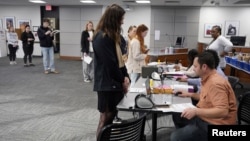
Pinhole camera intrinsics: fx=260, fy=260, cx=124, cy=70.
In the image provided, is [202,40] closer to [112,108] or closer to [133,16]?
[133,16]

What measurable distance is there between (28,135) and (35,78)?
3.93 m

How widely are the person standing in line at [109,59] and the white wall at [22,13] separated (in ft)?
33.7

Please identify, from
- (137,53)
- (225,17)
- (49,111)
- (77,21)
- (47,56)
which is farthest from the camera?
(77,21)

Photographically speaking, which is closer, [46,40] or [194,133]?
[194,133]

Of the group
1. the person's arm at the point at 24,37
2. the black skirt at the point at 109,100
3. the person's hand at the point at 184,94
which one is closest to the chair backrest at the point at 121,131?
the black skirt at the point at 109,100

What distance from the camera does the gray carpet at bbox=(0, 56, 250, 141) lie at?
342 cm

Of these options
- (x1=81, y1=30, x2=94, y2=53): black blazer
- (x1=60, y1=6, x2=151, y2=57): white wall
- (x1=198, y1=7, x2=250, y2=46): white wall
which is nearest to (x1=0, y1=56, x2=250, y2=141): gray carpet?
(x1=81, y1=30, x2=94, y2=53): black blazer

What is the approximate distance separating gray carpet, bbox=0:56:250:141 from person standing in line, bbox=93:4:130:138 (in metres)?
1.16

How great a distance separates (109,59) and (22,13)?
10834 mm

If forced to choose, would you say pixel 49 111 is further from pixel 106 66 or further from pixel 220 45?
pixel 220 45

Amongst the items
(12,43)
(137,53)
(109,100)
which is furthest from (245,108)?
(12,43)

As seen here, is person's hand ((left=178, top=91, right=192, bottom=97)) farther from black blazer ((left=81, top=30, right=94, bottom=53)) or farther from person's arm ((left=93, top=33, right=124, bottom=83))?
black blazer ((left=81, top=30, right=94, bottom=53))

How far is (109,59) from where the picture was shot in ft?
7.23

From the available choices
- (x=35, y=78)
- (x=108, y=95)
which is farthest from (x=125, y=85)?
(x=35, y=78)
